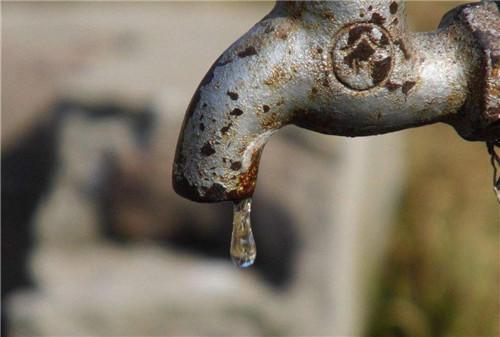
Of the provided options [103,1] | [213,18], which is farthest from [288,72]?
[103,1]

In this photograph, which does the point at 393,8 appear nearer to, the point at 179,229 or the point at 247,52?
the point at 247,52

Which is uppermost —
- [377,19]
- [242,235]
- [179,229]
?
[377,19]

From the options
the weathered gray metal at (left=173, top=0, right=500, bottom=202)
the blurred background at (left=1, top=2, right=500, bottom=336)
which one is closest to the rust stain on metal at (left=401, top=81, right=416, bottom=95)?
the weathered gray metal at (left=173, top=0, right=500, bottom=202)

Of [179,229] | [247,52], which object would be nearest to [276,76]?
[247,52]

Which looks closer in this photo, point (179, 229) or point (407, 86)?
point (407, 86)

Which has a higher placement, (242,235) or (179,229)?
(242,235)

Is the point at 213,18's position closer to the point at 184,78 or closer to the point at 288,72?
the point at 184,78
